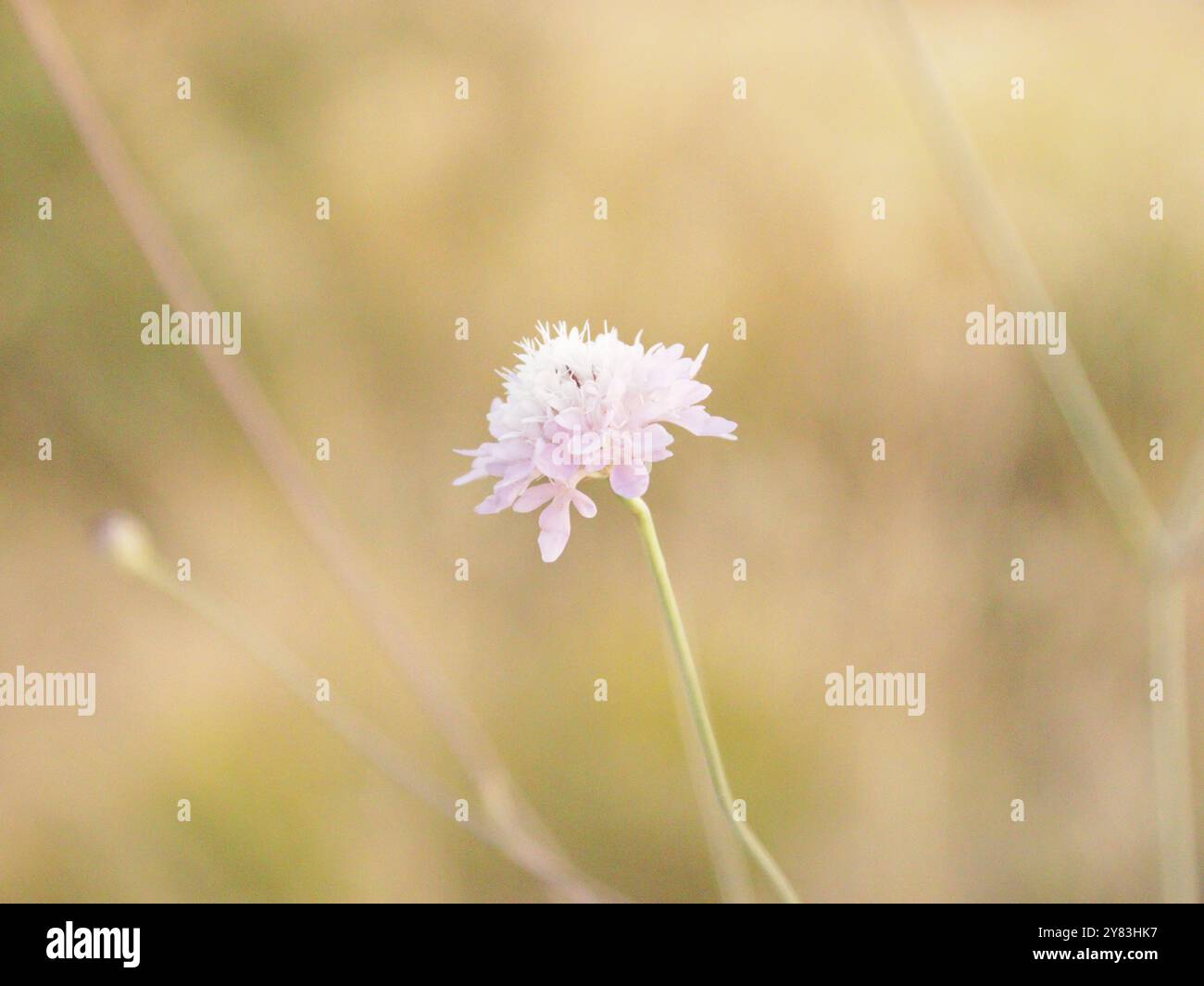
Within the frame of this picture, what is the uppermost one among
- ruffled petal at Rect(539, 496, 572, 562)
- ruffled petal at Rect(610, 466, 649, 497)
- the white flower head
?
the white flower head

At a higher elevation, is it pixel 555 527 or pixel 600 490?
pixel 600 490

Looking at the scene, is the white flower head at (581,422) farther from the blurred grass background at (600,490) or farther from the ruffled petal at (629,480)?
the blurred grass background at (600,490)

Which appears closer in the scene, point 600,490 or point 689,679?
point 689,679

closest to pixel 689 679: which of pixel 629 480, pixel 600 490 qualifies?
pixel 629 480

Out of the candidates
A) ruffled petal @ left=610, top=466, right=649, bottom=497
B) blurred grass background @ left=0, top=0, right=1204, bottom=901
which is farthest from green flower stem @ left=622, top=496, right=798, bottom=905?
blurred grass background @ left=0, top=0, right=1204, bottom=901

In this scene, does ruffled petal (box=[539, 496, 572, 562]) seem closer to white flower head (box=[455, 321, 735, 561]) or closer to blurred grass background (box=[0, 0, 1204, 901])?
white flower head (box=[455, 321, 735, 561])

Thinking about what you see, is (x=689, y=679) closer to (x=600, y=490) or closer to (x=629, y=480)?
(x=629, y=480)
